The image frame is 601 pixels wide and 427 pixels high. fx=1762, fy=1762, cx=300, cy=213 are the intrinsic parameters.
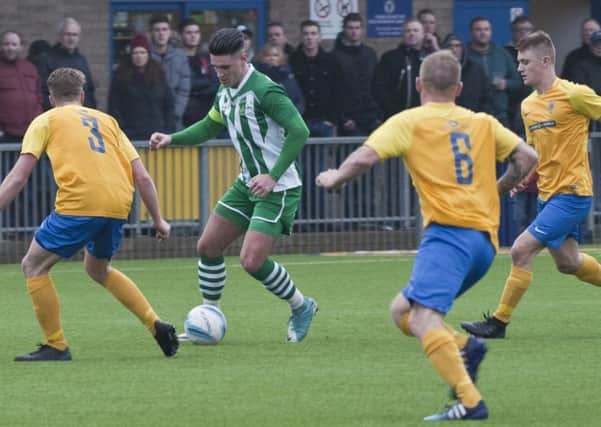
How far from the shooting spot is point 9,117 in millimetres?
16672

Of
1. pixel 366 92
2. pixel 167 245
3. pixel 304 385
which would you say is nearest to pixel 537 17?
pixel 366 92

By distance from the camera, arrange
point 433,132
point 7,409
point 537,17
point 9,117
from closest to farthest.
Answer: point 433,132 < point 7,409 < point 9,117 < point 537,17

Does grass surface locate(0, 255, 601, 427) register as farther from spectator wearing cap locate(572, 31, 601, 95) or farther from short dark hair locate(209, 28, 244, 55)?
Result: spectator wearing cap locate(572, 31, 601, 95)

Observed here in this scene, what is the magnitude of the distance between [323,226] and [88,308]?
16.0 ft

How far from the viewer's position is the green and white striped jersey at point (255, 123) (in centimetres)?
1062

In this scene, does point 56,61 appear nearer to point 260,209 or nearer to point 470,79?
point 470,79

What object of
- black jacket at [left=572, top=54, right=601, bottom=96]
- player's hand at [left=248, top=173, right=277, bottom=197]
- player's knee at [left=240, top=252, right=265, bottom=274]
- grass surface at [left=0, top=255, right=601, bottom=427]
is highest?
black jacket at [left=572, top=54, right=601, bottom=96]

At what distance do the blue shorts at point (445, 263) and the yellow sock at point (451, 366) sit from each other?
8.0 inches

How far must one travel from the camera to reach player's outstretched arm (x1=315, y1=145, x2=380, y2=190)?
7.57 m

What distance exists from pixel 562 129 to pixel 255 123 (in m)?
1.96

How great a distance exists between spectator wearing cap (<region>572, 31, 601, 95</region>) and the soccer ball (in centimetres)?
840

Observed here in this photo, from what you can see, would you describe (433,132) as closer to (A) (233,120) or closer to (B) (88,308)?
(A) (233,120)

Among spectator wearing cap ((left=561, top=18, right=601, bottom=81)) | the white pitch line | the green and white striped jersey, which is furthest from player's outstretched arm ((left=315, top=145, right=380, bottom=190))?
spectator wearing cap ((left=561, top=18, right=601, bottom=81))

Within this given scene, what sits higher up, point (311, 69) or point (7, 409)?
point (311, 69)
